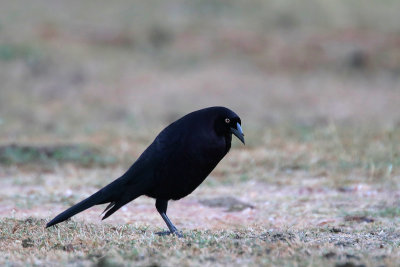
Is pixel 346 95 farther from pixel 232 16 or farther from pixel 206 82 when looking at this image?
pixel 232 16

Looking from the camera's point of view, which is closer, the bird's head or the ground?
the ground

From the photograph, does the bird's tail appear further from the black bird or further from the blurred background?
the blurred background

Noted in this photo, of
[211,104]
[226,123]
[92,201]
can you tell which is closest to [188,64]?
[211,104]

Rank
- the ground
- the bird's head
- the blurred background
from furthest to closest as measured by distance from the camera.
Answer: the blurred background
the bird's head
the ground

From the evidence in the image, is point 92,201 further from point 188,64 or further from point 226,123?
point 188,64

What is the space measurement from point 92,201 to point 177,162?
28.5 inches

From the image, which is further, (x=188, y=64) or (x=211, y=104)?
(x=188, y=64)

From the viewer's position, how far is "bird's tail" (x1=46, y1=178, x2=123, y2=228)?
540cm

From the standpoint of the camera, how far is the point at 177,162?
544 cm

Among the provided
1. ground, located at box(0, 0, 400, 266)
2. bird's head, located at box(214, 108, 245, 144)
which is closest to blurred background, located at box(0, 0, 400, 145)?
ground, located at box(0, 0, 400, 266)

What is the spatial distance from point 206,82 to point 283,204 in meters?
11.1

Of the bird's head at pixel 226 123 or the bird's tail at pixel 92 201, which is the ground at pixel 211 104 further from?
the bird's head at pixel 226 123

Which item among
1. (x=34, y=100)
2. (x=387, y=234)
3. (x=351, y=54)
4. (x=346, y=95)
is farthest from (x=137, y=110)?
(x=387, y=234)

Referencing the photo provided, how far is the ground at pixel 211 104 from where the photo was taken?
5.09 metres
